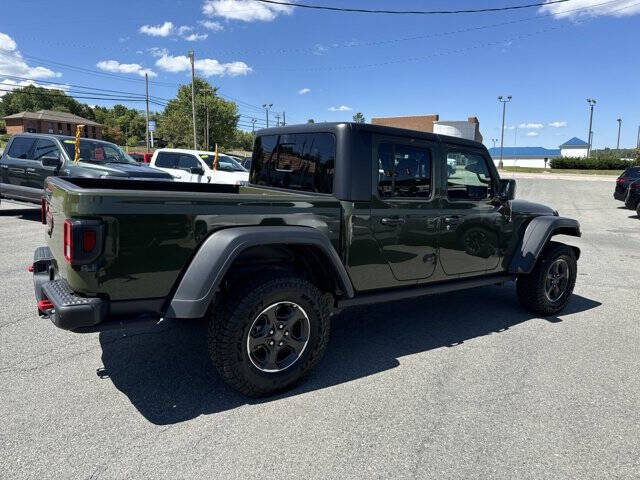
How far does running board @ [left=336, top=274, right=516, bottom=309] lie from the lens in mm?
3602

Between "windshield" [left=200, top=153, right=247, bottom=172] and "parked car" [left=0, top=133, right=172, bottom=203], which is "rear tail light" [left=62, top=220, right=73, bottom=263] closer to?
"parked car" [left=0, top=133, right=172, bottom=203]

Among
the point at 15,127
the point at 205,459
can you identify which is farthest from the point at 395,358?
the point at 15,127

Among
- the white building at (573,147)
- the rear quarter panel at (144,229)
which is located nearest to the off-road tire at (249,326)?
the rear quarter panel at (144,229)

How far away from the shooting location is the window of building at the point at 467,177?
4.20m

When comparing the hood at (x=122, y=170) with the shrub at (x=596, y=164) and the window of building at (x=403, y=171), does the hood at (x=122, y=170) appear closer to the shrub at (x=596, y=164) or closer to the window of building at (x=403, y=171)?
the window of building at (x=403, y=171)

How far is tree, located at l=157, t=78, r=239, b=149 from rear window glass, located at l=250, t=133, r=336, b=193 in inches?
2527

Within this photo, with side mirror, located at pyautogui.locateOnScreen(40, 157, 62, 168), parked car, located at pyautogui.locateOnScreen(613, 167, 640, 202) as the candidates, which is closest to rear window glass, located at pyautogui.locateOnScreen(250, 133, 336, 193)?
side mirror, located at pyautogui.locateOnScreen(40, 157, 62, 168)

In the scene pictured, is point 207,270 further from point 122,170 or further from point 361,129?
point 122,170

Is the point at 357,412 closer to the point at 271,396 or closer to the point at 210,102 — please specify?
the point at 271,396

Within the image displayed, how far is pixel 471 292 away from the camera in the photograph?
611 centimetres

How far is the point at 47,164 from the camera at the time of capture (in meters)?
9.23

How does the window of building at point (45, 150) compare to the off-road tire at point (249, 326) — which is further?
the window of building at point (45, 150)

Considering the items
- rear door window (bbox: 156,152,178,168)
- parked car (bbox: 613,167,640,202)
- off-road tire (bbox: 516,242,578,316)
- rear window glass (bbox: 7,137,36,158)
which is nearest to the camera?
off-road tire (bbox: 516,242,578,316)

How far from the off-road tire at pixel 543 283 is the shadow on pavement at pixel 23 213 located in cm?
1036
